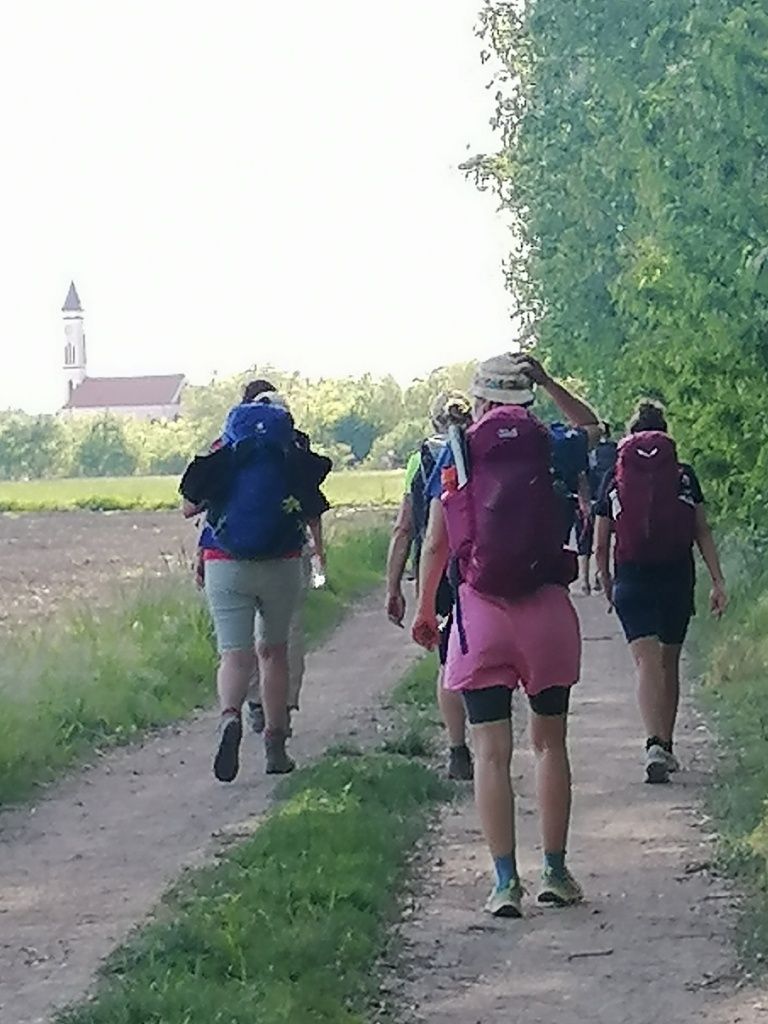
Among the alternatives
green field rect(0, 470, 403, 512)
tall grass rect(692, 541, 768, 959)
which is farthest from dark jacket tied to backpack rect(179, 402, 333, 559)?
green field rect(0, 470, 403, 512)

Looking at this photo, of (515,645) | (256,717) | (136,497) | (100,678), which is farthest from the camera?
(136,497)

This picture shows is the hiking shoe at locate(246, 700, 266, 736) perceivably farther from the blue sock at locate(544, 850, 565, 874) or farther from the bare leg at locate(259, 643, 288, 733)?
the blue sock at locate(544, 850, 565, 874)

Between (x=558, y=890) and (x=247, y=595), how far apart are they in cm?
371

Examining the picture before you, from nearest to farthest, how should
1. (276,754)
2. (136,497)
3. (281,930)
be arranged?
(281,930), (276,754), (136,497)

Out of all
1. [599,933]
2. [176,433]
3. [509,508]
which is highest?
[509,508]

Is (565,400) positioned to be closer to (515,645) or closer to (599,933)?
(515,645)

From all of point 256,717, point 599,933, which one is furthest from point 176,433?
point 599,933

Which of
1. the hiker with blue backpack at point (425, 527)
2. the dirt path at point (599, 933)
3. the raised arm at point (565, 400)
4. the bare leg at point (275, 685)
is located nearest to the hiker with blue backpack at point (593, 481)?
the hiker with blue backpack at point (425, 527)

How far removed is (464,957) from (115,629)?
39.6ft

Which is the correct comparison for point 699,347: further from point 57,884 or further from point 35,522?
point 35,522

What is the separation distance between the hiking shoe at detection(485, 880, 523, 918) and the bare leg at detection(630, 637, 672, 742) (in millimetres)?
3515

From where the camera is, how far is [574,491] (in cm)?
816

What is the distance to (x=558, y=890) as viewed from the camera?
815 centimetres

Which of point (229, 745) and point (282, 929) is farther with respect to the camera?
point (229, 745)
